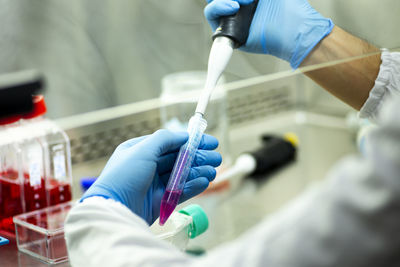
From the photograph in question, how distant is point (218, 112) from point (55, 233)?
793mm

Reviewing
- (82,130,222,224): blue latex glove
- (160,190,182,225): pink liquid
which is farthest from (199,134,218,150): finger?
(160,190,182,225): pink liquid

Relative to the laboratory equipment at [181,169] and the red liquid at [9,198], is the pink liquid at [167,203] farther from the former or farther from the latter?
the red liquid at [9,198]

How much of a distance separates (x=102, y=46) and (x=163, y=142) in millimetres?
916

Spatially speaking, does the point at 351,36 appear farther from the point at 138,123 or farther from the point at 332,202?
the point at 138,123

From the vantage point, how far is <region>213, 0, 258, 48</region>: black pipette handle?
0.93 m

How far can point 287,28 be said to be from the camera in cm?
106

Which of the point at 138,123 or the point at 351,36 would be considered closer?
the point at 351,36

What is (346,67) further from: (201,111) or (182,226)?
(182,226)

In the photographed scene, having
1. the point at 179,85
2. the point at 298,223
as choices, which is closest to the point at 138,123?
the point at 179,85

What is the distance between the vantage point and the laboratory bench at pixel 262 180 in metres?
1.23

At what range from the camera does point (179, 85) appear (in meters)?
1.61

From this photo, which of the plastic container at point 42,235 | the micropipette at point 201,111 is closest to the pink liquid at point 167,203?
the micropipette at point 201,111

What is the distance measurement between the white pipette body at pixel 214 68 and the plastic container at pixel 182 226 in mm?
220

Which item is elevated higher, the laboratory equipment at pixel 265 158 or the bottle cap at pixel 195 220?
the bottle cap at pixel 195 220
